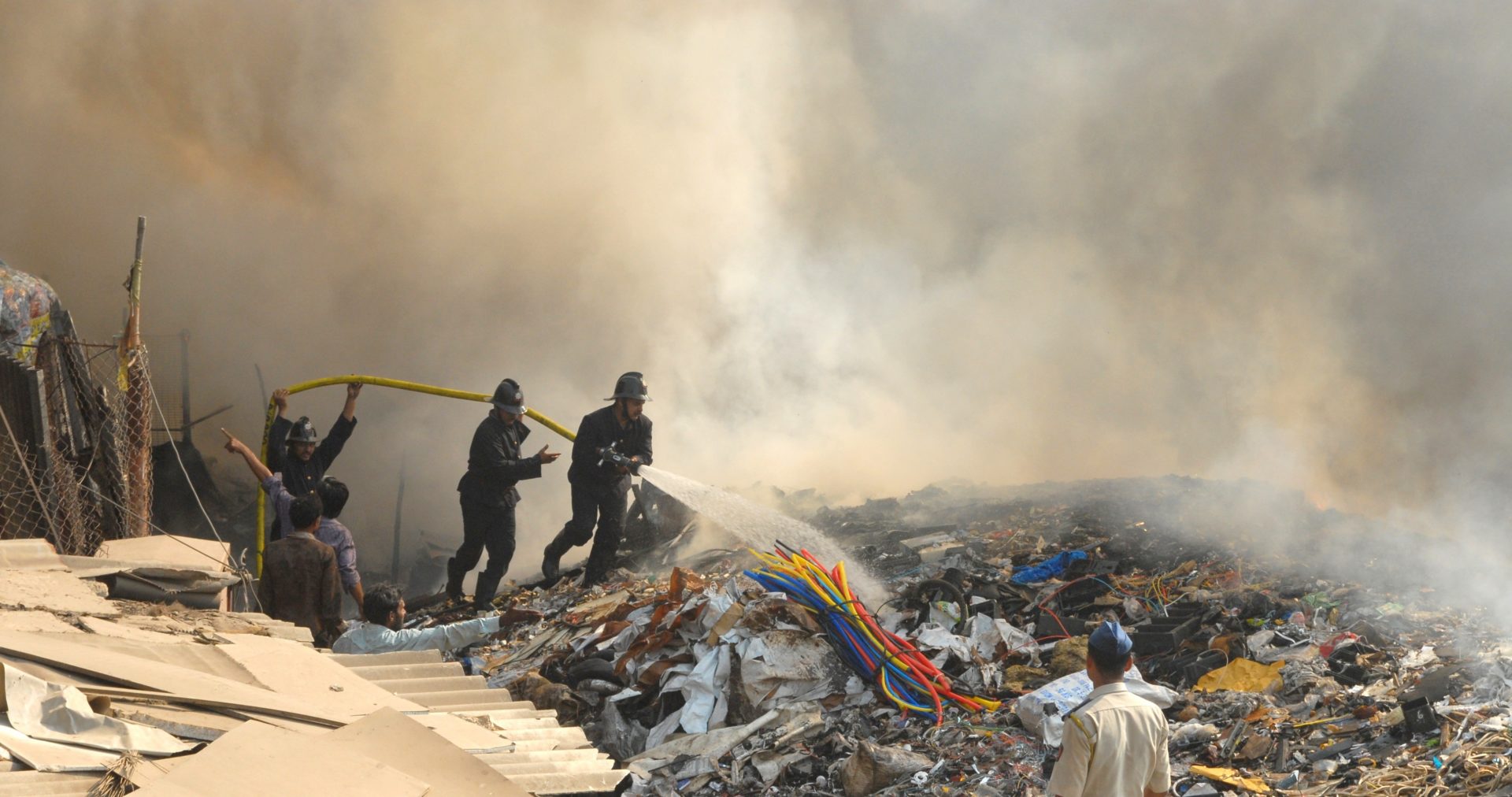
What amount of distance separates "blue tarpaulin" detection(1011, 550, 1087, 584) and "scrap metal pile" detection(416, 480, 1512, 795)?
18mm

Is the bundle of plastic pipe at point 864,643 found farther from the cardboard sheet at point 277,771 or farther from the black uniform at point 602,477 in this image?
the cardboard sheet at point 277,771

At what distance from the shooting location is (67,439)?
6566 mm

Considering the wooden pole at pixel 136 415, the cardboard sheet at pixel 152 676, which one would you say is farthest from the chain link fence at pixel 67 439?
the cardboard sheet at pixel 152 676

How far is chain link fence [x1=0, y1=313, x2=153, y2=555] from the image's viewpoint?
6.27m

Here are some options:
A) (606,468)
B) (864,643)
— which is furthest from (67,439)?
(864,643)

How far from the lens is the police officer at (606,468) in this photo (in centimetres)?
869

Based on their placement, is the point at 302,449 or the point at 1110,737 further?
the point at 302,449

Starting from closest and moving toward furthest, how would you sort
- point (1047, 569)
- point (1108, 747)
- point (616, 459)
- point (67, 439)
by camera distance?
point (1108, 747) → point (67, 439) → point (1047, 569) → point (616, 459)

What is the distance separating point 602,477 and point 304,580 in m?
3.61

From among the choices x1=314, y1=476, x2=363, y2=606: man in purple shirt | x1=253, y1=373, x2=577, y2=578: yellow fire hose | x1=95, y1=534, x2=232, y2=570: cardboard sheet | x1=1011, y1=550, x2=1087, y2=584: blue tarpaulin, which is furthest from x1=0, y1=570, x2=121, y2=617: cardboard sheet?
x1=1011, y1=550, x2=1087, y2=584: blue tarpaulin

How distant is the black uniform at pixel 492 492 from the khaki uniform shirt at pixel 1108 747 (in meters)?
5.73

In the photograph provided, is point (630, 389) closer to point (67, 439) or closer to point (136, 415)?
point (136, 415)

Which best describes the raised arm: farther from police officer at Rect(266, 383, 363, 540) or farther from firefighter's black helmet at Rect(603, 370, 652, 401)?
firefighter's black helmet at Rect(603, 370, 652, 401)

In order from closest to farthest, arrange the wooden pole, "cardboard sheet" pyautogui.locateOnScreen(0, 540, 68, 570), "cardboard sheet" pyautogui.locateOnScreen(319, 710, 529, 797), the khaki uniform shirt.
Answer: "cardboard sheet" pyautogui.locateOnScreen(319, 710, 529, 797) < the khaki uniform shirt < "cardboard sheet" pyautogui.locateOnScreen(0, 540, 68, 570) < the wooden pole
